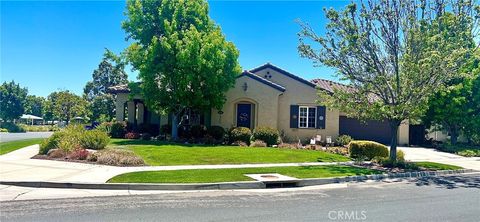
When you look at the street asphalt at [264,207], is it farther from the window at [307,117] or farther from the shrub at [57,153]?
the window at [307,117]

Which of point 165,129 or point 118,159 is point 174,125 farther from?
point 118,159

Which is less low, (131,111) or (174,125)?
(131,111)

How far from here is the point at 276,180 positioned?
1066cm

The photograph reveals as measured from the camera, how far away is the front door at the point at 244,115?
24750 millimetres

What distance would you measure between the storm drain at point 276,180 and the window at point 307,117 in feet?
44.4

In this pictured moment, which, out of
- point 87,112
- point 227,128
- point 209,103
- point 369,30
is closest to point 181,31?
point 209,103

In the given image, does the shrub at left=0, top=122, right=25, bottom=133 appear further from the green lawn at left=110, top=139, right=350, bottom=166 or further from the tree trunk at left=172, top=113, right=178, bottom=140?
the green lawn at left=110, top=139, right=350, bottom=166

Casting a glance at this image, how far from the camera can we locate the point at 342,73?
636 inches

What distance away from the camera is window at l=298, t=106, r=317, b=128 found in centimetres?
2459

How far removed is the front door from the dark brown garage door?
681 cm

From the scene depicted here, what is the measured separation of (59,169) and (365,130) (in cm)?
2085

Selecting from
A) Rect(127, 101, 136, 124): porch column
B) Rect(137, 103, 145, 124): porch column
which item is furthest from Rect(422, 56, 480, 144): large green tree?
Rect(127, 101, 136, 124): porch column

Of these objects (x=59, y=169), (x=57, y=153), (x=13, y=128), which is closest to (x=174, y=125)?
(x=57, y=153)

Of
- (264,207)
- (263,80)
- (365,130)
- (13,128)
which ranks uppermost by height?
(263,80)
